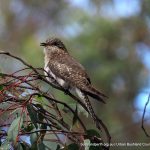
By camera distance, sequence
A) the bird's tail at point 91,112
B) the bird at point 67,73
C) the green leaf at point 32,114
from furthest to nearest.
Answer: the bird at point 67,73
the bird's tail at point 91,112
the green leaf at point 32,114

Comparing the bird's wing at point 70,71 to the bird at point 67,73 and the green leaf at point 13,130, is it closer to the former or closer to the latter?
the bird at point 67,73

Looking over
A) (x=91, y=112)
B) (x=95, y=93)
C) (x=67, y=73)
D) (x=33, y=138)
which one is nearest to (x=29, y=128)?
(x=33, y=138)

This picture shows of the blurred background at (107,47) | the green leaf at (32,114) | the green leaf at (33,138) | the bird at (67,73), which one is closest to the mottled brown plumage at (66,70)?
the bird at (67,73)

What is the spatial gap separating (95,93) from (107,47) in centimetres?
1108

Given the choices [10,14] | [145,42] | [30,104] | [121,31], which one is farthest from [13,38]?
[30,104]

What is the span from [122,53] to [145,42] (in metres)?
0.98

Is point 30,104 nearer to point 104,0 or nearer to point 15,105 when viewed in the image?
point 15,105

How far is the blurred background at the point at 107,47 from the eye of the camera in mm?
13883

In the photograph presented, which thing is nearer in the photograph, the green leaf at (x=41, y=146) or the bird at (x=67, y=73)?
the green leaf at (x=41, y=146)

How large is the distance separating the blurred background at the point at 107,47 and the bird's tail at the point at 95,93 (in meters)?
7.65

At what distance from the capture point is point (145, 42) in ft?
49.5

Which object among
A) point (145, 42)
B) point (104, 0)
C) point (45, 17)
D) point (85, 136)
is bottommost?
point (85, 136)

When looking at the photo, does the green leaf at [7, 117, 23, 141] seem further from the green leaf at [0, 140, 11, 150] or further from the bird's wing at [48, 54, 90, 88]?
the bird's wing at [48, 54, 90, 88]

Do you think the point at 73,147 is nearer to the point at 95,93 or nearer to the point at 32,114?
the point at 32,114
